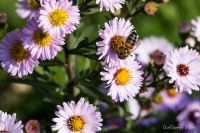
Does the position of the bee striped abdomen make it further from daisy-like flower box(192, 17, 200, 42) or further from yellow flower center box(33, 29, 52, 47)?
daisy-like flower box(192, 17, 200, 42)

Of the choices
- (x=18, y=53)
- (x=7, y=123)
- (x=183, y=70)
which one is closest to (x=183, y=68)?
(x=183, y=70)

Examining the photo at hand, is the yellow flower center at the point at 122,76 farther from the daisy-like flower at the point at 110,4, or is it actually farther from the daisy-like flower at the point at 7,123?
the daisy-like flower at the point at 7,123

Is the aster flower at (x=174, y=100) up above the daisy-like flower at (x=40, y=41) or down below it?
above

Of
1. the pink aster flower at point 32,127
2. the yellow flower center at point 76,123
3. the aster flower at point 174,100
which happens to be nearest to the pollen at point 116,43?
the yellow flower center at point 76,123

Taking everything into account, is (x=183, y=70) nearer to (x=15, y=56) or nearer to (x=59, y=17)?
(x=59, y=17)

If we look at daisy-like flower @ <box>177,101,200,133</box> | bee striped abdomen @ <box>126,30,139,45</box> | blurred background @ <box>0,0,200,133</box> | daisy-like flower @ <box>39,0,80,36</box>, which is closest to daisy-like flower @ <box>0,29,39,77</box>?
daisy-like flower @ <box>39,0,80,36</box>

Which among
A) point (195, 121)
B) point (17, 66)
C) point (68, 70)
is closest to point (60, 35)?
point (17, 66)
